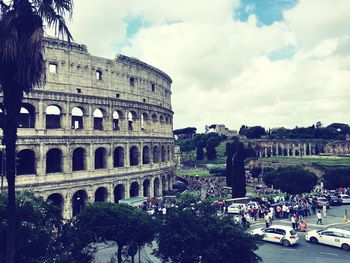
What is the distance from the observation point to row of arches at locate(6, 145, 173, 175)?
88.8 feet

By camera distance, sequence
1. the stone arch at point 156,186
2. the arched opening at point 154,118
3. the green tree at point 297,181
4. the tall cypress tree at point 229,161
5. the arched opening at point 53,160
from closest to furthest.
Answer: the arched opening at point 53,160
the green tree at point 297,181
the arched opening at point 154,118
the stone arch at point 156,186
the tall cypress tree at point 229,161

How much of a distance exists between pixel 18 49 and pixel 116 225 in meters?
9.08

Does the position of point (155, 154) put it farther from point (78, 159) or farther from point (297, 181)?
point (297, 181)

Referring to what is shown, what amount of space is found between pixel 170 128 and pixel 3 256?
111ft

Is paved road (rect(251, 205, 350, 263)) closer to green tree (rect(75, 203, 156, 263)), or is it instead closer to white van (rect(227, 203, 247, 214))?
white van (rect(227, 203, 247, 214))

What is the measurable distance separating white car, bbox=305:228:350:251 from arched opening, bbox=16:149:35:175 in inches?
863

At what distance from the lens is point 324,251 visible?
59.3ft

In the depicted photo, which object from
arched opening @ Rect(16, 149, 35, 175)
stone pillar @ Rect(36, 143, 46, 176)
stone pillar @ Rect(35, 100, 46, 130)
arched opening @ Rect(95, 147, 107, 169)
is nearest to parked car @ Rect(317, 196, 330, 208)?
arched opening @ Rect(95, 147, 107, 169)

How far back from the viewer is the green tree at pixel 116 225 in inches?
560

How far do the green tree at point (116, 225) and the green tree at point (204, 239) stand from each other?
1.33 metres

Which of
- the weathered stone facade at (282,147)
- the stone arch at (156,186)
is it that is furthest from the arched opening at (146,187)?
the weathered stone facade at (282,147)

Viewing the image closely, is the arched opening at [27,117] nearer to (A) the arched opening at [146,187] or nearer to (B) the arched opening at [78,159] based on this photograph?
(B) the arched opening at [78,159]

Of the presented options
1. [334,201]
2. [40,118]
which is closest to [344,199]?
[334,201]

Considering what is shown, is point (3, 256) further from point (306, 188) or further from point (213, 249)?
point (306, 188)
